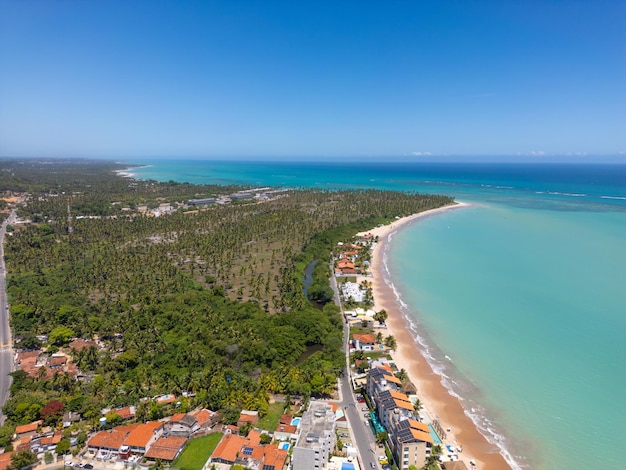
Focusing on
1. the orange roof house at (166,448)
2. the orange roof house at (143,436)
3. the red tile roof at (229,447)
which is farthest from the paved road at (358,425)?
the orange roof house at (143,436)

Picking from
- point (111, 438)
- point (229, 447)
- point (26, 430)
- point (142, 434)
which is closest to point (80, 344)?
point (26, 430)

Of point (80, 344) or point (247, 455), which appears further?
point (80, 344)

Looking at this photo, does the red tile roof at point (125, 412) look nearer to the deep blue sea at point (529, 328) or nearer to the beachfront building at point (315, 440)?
the beachfront building at point (315, 440)

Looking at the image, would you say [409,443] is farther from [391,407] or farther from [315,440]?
[315,440]

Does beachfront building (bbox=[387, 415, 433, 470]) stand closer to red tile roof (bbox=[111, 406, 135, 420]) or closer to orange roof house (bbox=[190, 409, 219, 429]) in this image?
orange roof house (bbox=[190, 409, 219, 429])

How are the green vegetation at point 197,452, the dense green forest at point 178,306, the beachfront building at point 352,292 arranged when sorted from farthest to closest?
the beachfront building at point 352,292 → the dense green forest at point 178,306 → the green vegetation at point 197,452

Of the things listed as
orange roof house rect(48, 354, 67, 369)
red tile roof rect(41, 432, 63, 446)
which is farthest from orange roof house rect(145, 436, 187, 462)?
orange roof house rect(48, 354, 67, 369)
